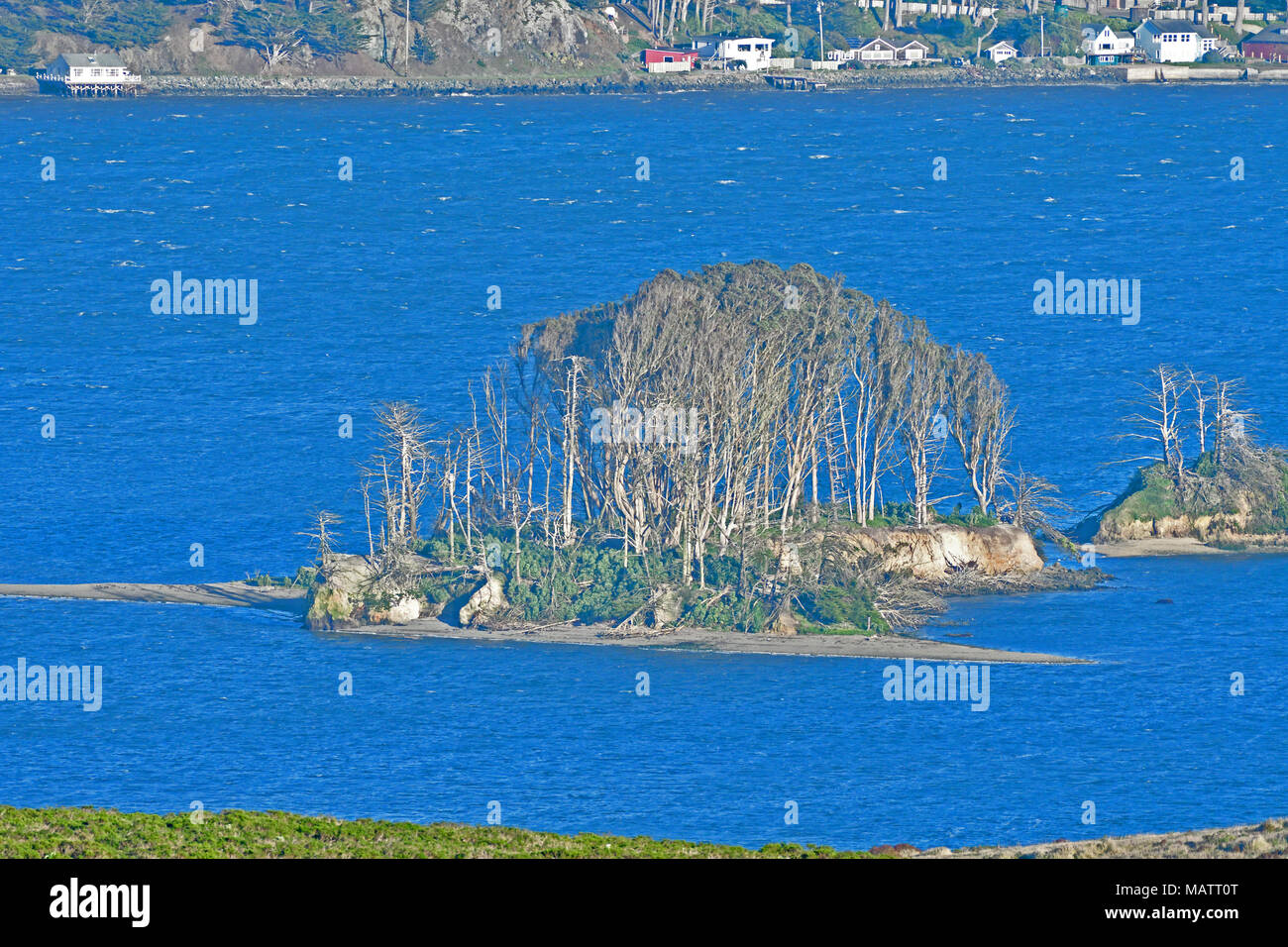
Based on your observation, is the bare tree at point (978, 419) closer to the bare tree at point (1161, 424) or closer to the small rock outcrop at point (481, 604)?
the bare tree at point (1161, 424)

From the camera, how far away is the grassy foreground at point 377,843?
5575 cm

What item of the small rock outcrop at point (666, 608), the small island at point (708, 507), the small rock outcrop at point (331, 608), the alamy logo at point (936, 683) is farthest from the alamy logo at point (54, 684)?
the alamy logo at point (936, 683)

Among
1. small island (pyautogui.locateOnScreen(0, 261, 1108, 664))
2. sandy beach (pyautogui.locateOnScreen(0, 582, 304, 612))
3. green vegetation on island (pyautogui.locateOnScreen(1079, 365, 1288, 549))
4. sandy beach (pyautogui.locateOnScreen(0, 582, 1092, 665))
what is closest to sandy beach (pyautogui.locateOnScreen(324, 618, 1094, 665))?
sandy beach (pyautogui.locateOnScreen(0, 582, 1092, 665))

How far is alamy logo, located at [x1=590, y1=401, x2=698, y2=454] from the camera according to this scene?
10206 cm

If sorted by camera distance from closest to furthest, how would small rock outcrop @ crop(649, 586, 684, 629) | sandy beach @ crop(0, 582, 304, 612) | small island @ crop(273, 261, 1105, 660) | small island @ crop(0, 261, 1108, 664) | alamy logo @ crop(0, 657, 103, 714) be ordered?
alamy logo @ crop(0, 657, 103, 714), small rock outcrop @ crop(649, 586, 684, 629), small island @ crop(0, 261, 1108, 664), small island @ crop(273, 261, 1105, 660), sandy beach @ crop(0, 582, 304, 612)

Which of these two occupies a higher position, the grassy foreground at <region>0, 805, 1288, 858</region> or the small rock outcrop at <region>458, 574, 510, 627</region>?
the grassy foreground at <region>0, 805, 1288, 858</region>

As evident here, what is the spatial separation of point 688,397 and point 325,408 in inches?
2136

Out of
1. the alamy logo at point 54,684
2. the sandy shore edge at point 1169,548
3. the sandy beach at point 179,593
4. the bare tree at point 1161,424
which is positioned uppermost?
the bare tree at point 1161,424
